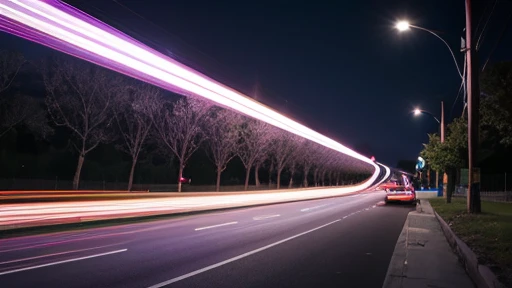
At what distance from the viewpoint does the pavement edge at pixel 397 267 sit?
285 inches

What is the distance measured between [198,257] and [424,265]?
4865 mm

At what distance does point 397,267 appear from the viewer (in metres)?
8.47

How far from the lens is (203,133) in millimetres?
44375

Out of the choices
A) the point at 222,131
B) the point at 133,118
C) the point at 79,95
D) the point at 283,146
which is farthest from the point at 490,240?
the point at 283,146

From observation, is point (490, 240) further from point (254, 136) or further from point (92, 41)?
point (254, 136)

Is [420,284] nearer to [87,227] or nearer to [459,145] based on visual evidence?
[87,227]

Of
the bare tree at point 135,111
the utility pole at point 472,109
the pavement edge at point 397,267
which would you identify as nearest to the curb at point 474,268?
the pavement edge at point 397,267

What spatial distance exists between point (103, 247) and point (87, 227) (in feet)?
15.4

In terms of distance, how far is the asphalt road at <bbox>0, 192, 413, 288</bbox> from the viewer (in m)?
7.25

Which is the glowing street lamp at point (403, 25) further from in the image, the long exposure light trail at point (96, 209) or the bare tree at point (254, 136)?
the bare tree at point (254, 136)

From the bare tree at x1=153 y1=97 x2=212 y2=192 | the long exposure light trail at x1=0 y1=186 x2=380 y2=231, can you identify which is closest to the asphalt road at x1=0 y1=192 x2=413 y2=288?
the long exposure light trail at x1=0 y1=186 x2=380 y2=231

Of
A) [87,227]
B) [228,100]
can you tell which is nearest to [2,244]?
[87,227]

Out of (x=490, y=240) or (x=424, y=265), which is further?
(x=490, y=240)

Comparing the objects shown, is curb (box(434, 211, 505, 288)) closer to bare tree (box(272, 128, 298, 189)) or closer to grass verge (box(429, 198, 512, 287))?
grass verge (box(429, 198, 512, 287))
